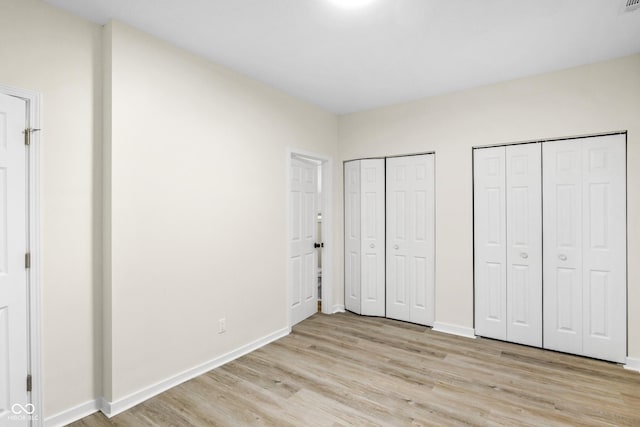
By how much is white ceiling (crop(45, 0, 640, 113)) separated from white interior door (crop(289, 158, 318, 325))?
1.17m

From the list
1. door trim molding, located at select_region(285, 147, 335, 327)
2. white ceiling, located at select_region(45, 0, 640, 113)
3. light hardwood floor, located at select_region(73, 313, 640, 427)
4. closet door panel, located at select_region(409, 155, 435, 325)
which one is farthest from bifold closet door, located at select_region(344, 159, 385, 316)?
white ceiling, located at select_region(45, 0, 640, 113)

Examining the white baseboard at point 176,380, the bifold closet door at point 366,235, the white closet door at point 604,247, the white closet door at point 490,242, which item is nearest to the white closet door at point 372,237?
the bifold closet door at point 366,235

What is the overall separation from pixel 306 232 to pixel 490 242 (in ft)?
6.91

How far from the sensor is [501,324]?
347cm

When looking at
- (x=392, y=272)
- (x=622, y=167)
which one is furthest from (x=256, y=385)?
(x=622, y=167)

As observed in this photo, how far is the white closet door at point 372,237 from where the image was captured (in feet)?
13.9

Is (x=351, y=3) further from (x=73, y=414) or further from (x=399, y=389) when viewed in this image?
(x=73, y=414)

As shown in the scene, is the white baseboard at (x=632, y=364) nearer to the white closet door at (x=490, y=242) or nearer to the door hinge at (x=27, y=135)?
the white closet door at (x=490, y=242)

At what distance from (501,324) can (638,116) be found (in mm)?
2249

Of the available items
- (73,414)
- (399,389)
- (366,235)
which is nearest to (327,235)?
(366,235)

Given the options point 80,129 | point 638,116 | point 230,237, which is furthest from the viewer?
point 230,237

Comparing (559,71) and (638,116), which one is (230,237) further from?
(638,116)

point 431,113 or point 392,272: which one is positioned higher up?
point 431,113

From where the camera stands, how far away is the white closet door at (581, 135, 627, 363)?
115 inches
